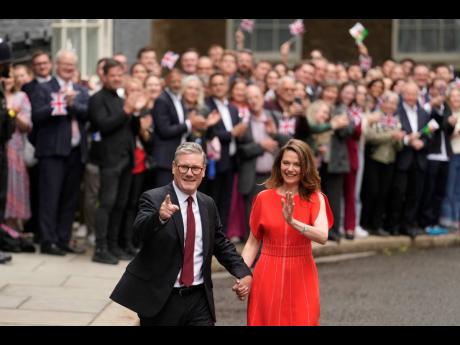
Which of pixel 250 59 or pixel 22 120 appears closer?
pixel 22 120

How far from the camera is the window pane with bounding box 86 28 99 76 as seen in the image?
61.0ft

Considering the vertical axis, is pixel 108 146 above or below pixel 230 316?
above

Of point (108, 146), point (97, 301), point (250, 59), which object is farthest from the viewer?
point (250, 59)

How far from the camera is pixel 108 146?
463 inches

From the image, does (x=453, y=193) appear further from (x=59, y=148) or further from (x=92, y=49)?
(x=92, y=49)

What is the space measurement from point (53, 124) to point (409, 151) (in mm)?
5137

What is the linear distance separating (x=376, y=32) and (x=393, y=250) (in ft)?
33.2

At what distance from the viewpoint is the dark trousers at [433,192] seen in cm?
1529

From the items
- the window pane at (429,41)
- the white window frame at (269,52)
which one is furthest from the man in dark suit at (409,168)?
the window pane at (429,41)

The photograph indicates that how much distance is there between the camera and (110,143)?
11.8 metres

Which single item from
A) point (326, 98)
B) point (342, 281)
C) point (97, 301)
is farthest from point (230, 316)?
point (326, 98)

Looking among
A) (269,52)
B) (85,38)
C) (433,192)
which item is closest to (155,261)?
(433,192)
